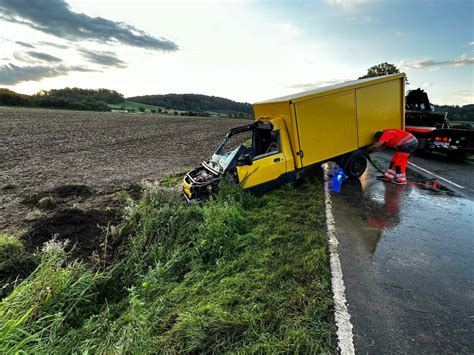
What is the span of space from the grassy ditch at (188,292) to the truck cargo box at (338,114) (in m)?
2.63

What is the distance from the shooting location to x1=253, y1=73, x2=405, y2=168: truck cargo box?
6.94 meters

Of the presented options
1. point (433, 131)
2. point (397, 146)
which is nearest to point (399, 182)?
point (397, 146)

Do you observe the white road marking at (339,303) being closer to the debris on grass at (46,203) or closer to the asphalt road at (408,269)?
the asphalt road at (408,269)

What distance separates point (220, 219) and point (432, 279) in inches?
119

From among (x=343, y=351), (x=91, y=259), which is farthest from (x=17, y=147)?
(x=343, y=351)

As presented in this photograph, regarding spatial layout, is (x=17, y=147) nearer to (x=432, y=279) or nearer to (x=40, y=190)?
(x=40, y=190)

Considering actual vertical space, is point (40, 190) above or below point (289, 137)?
below

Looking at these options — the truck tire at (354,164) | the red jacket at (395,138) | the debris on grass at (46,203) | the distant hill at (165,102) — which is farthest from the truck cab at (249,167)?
the distant hill at (165,102)

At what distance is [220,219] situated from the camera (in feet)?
15.1

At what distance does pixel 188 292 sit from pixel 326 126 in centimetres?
567

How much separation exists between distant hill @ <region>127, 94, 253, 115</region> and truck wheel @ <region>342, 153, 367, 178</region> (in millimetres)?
87928

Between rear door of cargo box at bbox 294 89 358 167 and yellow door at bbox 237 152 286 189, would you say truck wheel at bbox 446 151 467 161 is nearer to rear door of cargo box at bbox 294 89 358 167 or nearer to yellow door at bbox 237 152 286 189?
rear door of cargo box at bbox 294 89 358 167

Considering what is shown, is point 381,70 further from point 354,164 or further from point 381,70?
point 354,164

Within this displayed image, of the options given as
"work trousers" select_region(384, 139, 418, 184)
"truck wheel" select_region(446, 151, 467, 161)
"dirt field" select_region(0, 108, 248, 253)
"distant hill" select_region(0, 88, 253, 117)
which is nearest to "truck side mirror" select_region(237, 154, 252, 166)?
"dirt field" select_region(0, 108, 248, 253)
